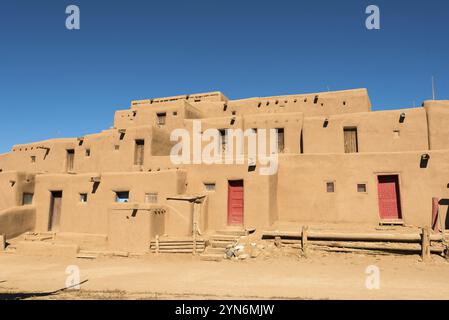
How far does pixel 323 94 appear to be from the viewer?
2484cm

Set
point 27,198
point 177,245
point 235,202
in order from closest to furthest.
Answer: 1. point 177,245
2. point 235,202
3. point 27,198

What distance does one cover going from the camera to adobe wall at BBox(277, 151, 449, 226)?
1675cm

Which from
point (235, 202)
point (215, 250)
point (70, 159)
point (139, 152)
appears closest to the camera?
point (215, 250)

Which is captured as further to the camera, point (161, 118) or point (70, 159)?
point (70, 159)

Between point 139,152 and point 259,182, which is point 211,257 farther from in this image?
point 139,152

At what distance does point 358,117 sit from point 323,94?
202 inches

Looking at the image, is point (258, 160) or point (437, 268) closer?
point (437, 268)

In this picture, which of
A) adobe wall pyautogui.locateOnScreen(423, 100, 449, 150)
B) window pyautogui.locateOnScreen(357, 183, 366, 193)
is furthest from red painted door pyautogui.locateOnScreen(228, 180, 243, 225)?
adobe wall pyautogui.locateOnScreen(423, 100, 449, 150)

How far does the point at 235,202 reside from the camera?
17.9 meters

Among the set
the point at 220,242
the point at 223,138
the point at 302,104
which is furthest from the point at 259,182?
the point at 302,104

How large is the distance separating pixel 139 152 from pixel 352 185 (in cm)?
1366

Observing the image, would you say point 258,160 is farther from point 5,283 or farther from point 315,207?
point 5,283

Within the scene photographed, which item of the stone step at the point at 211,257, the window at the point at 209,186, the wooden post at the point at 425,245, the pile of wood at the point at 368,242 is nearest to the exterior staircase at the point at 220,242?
the stone step at the point at 211,257
